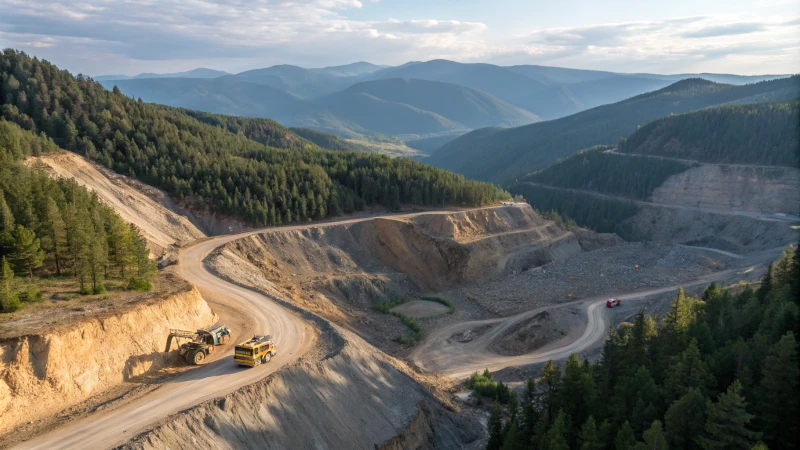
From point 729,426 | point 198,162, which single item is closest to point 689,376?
point 729,426

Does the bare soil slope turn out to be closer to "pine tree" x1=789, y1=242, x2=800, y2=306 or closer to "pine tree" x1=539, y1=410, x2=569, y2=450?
"pine tree" x1=539, y1=410, x2=569, y2=450

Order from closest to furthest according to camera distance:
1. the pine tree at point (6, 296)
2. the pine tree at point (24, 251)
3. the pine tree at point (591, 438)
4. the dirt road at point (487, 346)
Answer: the pine tree at point (591, 438) → the pine tree at point (6, 296) → the pine tree at point (24, 251) → the dirt road at point (487, 346)

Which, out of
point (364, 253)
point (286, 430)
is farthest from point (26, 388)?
point (364, 253)

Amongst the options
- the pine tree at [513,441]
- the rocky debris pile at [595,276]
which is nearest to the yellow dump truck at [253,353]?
the pine tree at [513,441]

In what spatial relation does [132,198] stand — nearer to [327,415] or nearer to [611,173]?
[327,415]

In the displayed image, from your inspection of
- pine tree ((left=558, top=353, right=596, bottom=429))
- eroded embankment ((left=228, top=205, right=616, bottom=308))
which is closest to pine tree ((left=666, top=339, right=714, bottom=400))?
pine tree ((left=558, top=353, right=596, bottom=429))

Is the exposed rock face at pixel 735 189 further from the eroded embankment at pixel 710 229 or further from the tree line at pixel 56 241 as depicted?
the tree line at pixel 56 241
